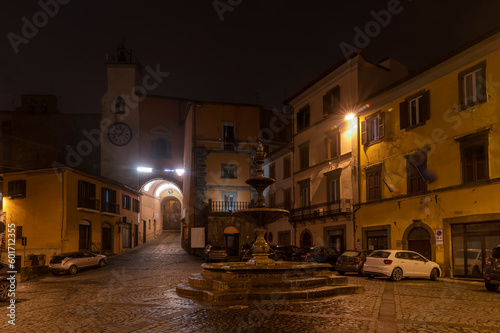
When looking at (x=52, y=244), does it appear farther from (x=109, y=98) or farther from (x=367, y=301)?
(x=367, y=301)

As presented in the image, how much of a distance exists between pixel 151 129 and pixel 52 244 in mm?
19680

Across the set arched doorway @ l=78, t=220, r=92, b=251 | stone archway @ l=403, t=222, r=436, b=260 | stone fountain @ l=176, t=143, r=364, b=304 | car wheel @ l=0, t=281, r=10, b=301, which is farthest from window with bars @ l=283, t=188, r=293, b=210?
car wheel @ l=0, t=281, r=10, b=301

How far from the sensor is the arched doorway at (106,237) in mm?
35750

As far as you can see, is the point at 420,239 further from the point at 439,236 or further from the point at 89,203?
the point at 89,203

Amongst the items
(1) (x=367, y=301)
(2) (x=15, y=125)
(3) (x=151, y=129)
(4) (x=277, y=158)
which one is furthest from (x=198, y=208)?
(1) (x=367, y=301)

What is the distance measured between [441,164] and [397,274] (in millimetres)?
5819

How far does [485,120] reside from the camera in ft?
59.9

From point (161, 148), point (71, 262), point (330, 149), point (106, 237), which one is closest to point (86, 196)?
point (106, 237)

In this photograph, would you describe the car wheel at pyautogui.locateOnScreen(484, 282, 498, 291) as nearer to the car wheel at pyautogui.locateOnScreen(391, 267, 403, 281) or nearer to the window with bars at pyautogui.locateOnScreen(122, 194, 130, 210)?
the car wheel at pyautogui.locateOnScreen(391, 267, 403, 281)

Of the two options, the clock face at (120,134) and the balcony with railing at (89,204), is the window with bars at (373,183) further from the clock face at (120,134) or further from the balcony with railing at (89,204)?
the clock face at (120,134)

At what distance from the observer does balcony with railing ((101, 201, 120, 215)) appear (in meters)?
35.1

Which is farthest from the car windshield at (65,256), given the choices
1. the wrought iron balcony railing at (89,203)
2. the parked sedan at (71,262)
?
the wrought iron balcony railing at (89,203)

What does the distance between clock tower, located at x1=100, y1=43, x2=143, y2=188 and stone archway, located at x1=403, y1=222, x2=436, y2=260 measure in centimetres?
3070

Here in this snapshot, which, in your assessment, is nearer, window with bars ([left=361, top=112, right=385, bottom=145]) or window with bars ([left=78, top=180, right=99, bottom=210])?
window with bars ([left=361, top=112, right=385, bottom=145])
